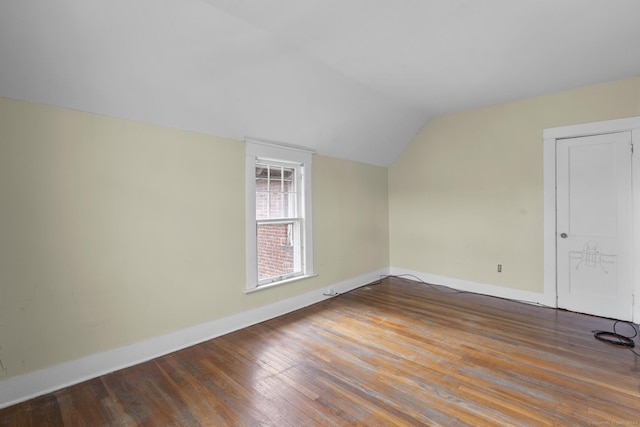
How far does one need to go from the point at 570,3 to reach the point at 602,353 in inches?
110

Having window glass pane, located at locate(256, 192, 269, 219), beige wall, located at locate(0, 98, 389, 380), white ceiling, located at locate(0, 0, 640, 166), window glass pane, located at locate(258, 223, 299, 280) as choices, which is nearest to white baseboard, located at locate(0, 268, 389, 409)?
beige wall, located at locate(0, 98, 389, 380)

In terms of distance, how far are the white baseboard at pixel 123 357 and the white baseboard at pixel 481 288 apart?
2.30m

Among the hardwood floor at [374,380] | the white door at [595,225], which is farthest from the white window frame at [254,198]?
the white door at [595,225]

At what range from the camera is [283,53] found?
2.43m

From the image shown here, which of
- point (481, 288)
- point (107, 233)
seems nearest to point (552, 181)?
point (481, 288)

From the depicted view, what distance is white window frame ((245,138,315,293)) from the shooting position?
314cm

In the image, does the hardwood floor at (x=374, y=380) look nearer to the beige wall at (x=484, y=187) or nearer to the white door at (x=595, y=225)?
the white door at (x=595, y=225)

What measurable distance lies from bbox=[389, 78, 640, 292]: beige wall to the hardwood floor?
108 centimetres

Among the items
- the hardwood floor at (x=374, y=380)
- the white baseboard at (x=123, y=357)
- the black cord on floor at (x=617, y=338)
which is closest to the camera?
the hardwood floor at (x=374, y=380)

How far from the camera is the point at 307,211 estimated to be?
12.4 feet

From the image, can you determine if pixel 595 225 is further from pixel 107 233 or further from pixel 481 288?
pixel 107 233

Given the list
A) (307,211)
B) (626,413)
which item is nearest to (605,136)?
(626,413)

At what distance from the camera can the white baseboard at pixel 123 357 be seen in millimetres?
1911

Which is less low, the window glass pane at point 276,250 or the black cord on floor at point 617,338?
the window glass pane at point 276,250
